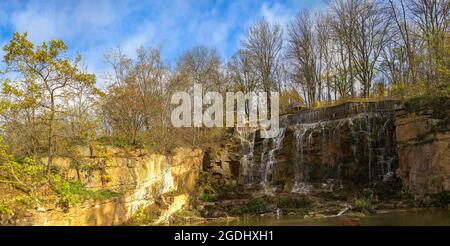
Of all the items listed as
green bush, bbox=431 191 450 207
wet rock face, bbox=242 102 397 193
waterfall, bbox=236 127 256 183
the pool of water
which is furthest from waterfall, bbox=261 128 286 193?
green bush, bbox=431 191 450 207

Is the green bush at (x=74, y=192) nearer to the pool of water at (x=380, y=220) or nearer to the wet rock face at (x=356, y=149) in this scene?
the pool of water at (x=380, y=220)

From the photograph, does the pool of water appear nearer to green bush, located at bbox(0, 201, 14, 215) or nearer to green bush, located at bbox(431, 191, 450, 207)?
green bush, located at bbox(431, 191, 450, 207)

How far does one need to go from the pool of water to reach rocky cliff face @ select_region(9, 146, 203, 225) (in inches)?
129

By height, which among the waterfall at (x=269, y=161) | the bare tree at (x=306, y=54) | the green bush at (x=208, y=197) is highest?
the bare tree at (x=306, y=54)

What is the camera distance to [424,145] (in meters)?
17.0

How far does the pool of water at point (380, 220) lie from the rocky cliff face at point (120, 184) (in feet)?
10.8

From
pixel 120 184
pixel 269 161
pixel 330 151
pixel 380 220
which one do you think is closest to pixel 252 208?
pixel 269 161

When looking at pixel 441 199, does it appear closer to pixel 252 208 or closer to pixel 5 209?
pixel 252 208

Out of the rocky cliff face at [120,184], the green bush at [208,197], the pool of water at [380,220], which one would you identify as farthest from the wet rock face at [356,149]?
the rocky cliff face at [120,184]

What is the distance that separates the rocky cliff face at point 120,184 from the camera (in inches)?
453

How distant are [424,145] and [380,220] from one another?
16.3ft

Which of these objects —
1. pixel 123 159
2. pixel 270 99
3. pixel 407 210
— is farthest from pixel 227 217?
pixel 270 99

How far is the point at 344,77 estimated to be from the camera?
33.8 meters
